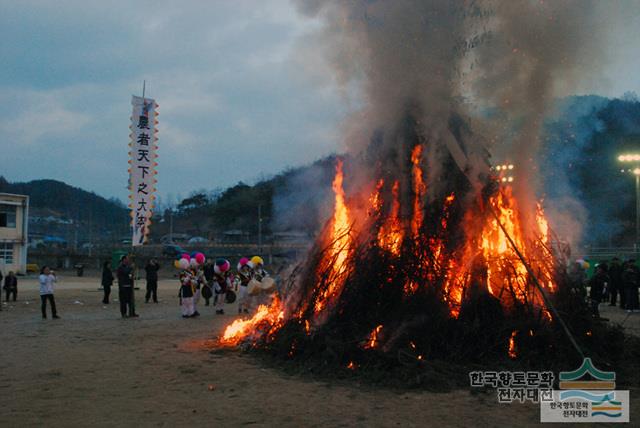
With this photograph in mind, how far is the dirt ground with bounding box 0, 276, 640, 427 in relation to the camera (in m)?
6.00

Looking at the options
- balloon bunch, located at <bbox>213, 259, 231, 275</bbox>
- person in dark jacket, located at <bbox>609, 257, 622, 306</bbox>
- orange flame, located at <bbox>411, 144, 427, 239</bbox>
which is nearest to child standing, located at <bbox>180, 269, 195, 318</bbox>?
balloon bunch, located at <bbox>213, 259, 231, 275</bbox>

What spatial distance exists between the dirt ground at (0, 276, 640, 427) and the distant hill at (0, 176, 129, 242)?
272 ft

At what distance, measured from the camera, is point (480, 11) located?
33.4ft

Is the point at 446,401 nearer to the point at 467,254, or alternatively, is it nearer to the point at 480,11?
the point at 467,254

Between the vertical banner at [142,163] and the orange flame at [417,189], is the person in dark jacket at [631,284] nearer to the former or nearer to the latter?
the orange flame at [417,189]

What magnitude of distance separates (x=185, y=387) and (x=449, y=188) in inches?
233

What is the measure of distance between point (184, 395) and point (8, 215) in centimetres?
4458

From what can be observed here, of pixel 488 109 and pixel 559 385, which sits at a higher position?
pixel 488 109

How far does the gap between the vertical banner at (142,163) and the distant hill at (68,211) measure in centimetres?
7449

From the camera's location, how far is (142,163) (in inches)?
710

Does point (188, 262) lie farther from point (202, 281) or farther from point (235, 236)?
point (235, 236)

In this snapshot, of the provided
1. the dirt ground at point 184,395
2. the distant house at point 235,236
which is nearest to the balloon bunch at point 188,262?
the dirt ground at point 184,395

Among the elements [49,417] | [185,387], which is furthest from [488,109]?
[49,417]
